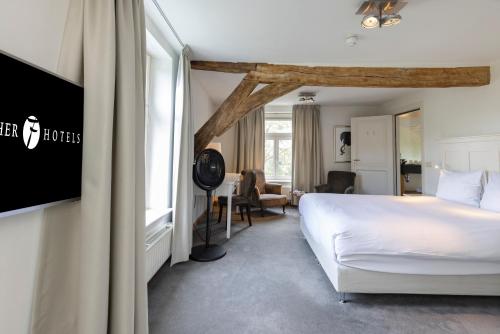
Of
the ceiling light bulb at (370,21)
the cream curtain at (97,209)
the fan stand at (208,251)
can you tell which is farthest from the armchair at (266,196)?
the cream curtain at (97,209)

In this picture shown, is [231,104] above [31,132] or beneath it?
above

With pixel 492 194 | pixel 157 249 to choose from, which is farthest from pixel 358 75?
pixel 157 249

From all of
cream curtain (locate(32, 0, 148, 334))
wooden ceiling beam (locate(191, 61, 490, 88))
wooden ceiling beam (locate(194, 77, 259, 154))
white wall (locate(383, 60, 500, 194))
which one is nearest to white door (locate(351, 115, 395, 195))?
white wall (locate(383, 60, 500, 194))

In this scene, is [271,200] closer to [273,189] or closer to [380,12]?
[273,189]

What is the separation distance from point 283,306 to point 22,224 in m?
1.72

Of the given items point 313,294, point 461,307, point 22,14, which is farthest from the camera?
point 313,294

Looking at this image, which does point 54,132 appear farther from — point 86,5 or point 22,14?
point 86,5

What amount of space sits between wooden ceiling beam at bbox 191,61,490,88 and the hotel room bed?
1.94 meters

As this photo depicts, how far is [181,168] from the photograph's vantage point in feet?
7.85

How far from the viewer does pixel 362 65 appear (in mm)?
3008

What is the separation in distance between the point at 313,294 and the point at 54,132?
2.10 m

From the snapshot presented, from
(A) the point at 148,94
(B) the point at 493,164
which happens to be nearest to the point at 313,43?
(A) the point at 148,94

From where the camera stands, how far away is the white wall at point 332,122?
5375mm

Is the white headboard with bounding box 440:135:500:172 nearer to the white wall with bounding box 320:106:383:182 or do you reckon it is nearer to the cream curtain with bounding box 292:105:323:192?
the white wall with bounding box 320:106:383:182
